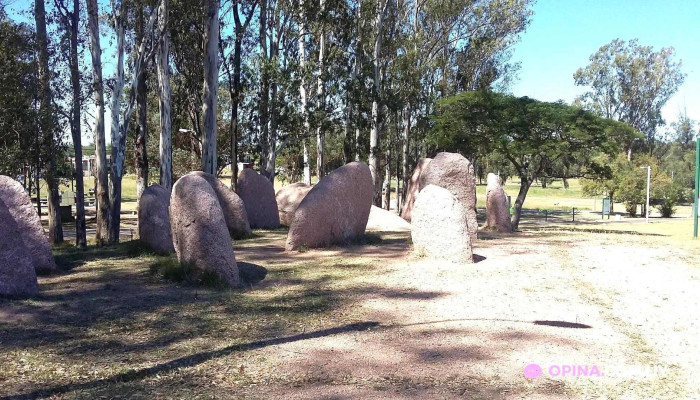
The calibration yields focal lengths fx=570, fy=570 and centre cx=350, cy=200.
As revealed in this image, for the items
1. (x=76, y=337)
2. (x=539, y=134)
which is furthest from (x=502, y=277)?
(x=539, y=134)

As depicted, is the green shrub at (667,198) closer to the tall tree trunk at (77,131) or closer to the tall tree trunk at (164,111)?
the tall tree trunk at (164,111)

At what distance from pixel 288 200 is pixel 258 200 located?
194 cm

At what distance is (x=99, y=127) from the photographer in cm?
1506

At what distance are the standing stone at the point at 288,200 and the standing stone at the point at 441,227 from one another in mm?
7986

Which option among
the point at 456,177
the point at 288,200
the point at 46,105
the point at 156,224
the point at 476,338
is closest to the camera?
the point at 476,338

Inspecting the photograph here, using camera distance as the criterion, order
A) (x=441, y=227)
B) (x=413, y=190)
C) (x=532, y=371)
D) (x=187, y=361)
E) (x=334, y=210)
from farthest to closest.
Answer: (x=413, y=190), (x=334, y=210), (x=441, y=227), (x=187, y=361), (x=532, y=371)

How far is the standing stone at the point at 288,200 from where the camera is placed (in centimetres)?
1752

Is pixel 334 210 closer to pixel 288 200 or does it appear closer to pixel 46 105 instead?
pixel 288 200

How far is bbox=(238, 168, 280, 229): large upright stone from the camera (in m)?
15.8

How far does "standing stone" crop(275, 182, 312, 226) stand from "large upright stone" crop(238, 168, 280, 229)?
4.27 feet

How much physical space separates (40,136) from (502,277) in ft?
41.2

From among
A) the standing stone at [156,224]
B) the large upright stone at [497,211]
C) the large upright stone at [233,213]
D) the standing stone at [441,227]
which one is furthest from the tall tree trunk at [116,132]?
the large upright stone at [497,211]

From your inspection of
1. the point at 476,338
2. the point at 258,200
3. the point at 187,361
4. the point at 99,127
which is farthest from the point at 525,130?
the point at 187,361

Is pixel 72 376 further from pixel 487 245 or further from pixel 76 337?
pixel 487 245
